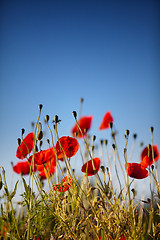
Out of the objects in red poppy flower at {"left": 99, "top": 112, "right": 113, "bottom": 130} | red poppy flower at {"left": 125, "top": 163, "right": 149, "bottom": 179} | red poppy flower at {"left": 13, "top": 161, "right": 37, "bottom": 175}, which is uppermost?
red poppy flower at {"left": 99, "top": 112, "right": 113, "bottom": 130}

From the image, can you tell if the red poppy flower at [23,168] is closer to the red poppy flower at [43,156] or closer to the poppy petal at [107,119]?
the red poppy flower at [43,156]

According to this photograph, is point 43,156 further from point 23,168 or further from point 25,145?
point 23,168

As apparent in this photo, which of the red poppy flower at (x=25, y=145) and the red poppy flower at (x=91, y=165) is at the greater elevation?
the red poppy flower at (x=25, y=145)

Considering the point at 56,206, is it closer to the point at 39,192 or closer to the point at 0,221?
the point at 39,192

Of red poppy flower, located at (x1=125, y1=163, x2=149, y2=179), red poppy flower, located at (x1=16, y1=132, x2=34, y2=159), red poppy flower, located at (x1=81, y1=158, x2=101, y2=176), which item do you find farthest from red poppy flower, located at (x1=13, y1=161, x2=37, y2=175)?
red poppy flower, located at (x1=125, y1=163, x2=149, y2=179)

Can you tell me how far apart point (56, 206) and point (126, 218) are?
272 mm

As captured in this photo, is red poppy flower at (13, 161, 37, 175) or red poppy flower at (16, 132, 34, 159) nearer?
red poppy flower at (16, 132, 34, 159)

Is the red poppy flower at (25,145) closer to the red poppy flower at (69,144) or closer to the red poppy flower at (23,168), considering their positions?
the red poppy flower at (69,144)

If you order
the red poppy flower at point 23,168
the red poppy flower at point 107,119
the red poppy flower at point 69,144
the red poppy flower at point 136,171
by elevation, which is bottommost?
the red poppy flower at point 136,171

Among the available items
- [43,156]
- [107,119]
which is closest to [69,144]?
[43,156]

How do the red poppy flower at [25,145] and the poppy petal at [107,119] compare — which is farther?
the poppy petal at [107,119]

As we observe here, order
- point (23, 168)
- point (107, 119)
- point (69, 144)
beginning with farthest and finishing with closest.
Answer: point (23, 168)
point (107, 119)
point (69, 144)

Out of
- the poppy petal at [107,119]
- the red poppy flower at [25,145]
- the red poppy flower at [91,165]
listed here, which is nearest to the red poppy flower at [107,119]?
the poppy petal at [107,119]

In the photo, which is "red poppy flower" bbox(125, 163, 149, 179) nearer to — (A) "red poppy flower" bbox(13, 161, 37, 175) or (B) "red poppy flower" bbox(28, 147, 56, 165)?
(B) "red poppy flower" bbox(28, 147, 56, 165)
